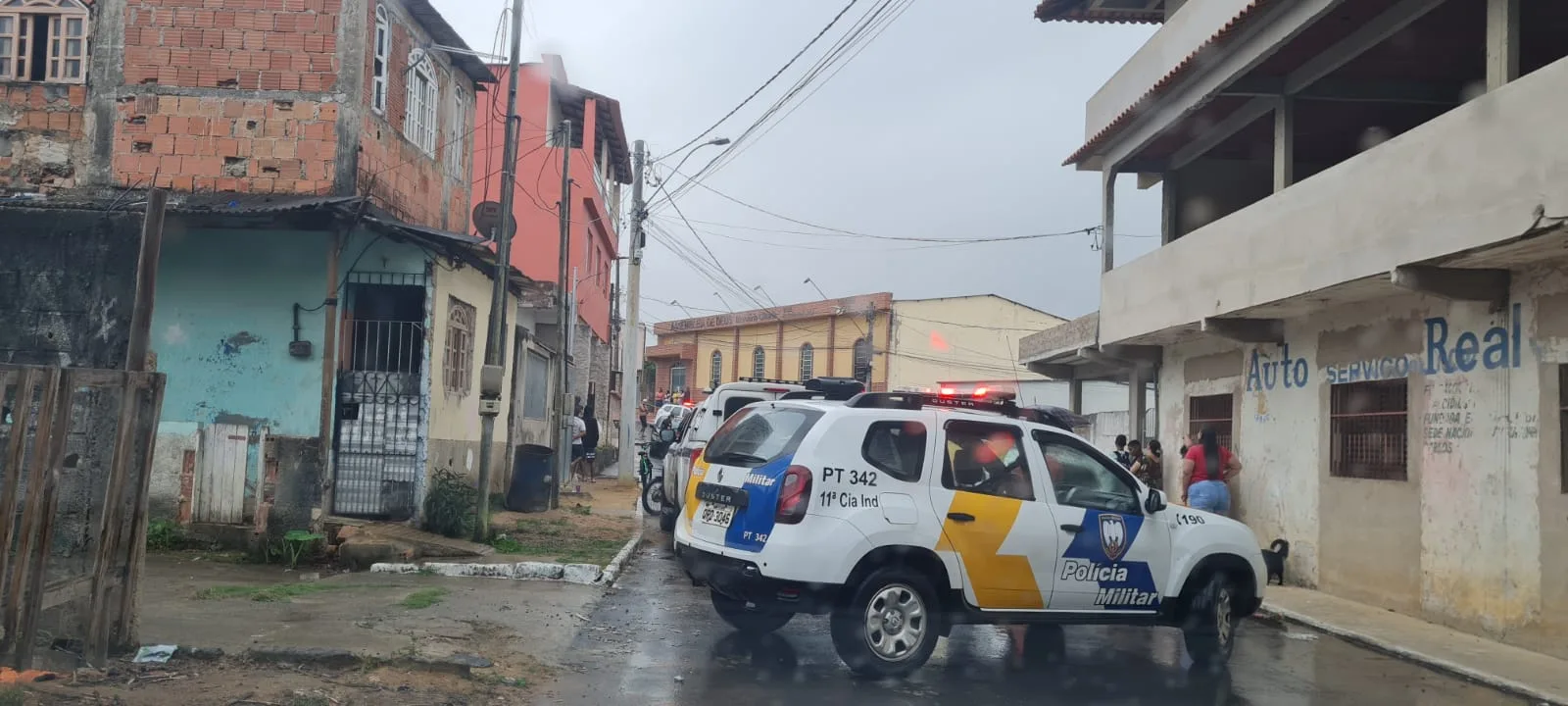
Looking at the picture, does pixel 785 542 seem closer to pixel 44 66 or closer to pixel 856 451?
pixel 856 451

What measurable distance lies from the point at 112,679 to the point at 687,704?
2962mm

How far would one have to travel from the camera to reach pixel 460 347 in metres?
15.9

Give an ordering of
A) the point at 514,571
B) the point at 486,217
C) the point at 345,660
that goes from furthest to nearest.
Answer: the point at 486,217, the point at 514,571, the point at 345,660

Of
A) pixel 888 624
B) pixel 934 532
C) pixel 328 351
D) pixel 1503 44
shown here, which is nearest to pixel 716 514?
pixel 888 624

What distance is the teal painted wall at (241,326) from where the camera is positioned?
42.9ft

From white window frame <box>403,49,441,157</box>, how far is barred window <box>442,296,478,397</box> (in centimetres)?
234

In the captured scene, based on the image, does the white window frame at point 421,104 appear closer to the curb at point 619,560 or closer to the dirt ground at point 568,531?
the dirt ground at point 568,531

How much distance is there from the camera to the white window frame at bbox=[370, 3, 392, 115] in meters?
→ 14.2

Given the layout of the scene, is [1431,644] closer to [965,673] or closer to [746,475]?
[965,673]

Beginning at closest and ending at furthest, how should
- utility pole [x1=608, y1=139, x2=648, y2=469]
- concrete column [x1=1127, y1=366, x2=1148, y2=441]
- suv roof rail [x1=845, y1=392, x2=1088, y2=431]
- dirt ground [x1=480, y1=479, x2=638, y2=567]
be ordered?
suv roof rail [x1=845, y1=392, x2=1088, y2=431] → dirt ground [x1=480, y1=479, x2=638, y2=567] → concrete column [x1=1127, y1=366, x2=1148, y2=441] → utility pole [x1=608, y1=139, x2=648, y2=469]

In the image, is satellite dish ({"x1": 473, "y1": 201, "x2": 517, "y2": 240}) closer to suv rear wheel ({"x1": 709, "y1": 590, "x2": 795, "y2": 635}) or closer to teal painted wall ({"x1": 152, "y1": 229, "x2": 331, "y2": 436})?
teal painted wall ({"x1": 152, "y1": 229, "x2": 331, "y2": 436})

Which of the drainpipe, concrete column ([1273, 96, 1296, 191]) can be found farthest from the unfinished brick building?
concrete column ([1273, 96, 1296, 191])

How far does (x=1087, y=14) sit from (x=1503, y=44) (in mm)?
9103

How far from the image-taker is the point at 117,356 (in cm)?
1105
